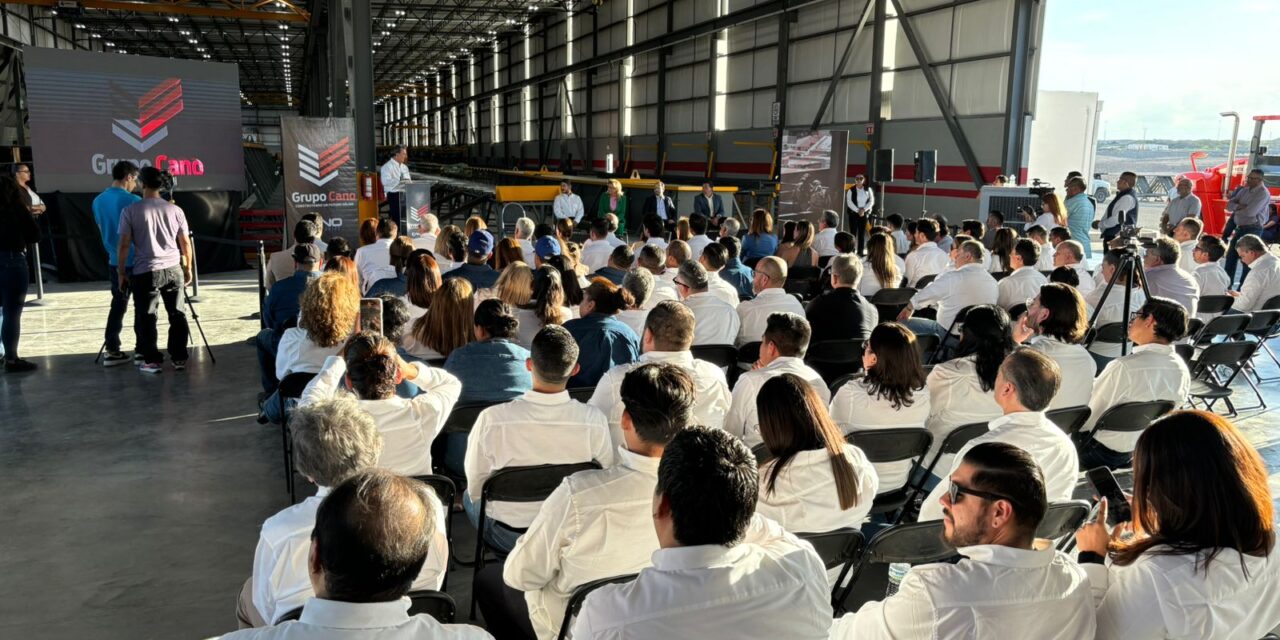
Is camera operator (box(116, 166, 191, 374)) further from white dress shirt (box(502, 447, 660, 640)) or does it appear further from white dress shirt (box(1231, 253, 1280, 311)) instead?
white dress shirt (box(1231, 253, 1280, 311))

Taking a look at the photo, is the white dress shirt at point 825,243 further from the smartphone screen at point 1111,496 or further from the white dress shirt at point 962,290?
the smartphone screen at point 1111,496

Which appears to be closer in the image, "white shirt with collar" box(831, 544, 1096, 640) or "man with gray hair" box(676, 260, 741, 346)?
"white shirt with collar" box(831, 544, 1096, 640)

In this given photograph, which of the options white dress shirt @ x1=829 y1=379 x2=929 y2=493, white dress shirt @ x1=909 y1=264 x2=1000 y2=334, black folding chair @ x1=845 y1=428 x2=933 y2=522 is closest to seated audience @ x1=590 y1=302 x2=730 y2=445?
white dress shirt @ x1=829 y1=379 x2=929 y2=493

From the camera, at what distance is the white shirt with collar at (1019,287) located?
6.18m

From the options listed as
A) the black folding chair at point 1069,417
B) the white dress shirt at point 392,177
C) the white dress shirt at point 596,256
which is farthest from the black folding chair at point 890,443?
the white dress shirt at point 392,177

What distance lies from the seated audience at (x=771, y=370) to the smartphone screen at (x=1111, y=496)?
1.45m

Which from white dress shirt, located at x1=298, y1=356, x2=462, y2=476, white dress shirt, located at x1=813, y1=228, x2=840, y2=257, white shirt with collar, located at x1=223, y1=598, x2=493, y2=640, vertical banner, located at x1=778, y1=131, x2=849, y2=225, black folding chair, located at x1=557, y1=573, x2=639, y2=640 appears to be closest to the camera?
white shirt with collar, located at x1=223, y1=598, x2=493, y2=640

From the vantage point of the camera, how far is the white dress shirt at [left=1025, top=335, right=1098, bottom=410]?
390 centimetres

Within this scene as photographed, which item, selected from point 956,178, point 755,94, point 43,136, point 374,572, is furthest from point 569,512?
point 755,94

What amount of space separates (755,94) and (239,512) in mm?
19369

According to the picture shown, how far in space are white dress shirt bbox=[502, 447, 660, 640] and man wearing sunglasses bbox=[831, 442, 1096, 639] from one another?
0.63 meters

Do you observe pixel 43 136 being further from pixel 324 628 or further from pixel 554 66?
pixel 554 66

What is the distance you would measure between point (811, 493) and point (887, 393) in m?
0.96

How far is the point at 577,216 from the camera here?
1448 cm
